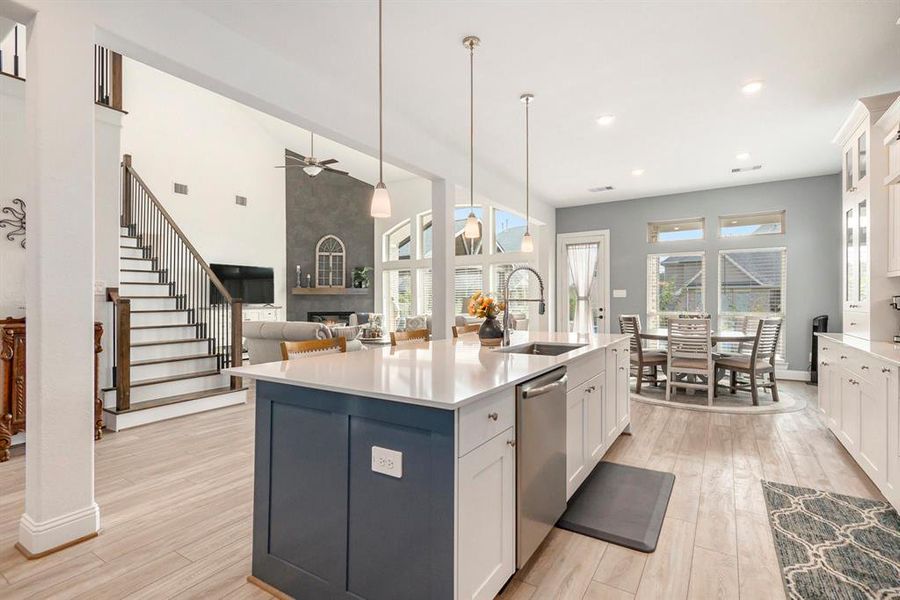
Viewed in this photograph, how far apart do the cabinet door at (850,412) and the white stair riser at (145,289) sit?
7.18 meters

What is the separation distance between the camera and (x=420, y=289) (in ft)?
34.8

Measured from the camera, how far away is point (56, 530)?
2.13 m

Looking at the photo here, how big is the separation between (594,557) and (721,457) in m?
1.92

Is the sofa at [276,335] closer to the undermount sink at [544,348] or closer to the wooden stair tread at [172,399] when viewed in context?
the wooden stair tread at [172,399]

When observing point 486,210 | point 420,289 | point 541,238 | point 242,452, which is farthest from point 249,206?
point 242,452

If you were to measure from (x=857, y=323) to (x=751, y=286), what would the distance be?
10.8 ft

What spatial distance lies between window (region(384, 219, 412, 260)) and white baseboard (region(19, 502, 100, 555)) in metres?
9.03

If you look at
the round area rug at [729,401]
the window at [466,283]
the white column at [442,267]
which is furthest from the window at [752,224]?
the white column at [442,267]

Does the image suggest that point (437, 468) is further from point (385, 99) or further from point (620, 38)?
point (385, 99)

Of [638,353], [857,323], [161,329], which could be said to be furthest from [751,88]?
[161,329]

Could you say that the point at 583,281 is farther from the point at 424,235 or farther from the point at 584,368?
the point at 584,368

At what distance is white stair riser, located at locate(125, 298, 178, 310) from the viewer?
18.0ft

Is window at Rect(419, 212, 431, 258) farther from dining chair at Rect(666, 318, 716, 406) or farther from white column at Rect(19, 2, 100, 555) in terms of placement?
white column at Rect(19, 2, 100, 555)

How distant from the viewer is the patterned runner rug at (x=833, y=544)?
1887 mm
